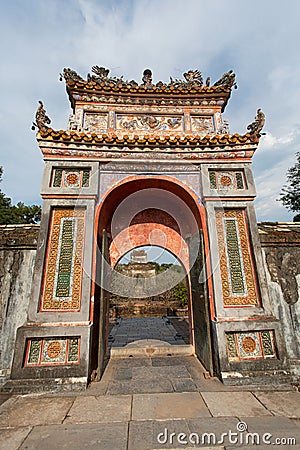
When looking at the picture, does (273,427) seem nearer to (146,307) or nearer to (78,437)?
(78,437)

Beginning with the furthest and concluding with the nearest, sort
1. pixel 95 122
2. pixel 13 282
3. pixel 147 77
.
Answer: pixel 147 77, pixel 95 122, pixel 13 282

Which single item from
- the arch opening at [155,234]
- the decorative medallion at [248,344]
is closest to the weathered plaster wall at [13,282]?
the arch opening at [155,234]

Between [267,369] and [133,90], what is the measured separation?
7602mm

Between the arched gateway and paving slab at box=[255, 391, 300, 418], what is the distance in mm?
443

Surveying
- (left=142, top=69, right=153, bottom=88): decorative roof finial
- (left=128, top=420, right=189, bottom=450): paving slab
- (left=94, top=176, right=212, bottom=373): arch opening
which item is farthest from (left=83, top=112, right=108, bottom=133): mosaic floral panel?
(left=128, top=420, right=189, bottom=450): paving slab

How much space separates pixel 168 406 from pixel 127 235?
4430 mm

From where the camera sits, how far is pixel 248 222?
5.18m

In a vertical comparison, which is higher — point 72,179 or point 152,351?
point 72,179

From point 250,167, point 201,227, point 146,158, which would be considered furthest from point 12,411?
point 250,167

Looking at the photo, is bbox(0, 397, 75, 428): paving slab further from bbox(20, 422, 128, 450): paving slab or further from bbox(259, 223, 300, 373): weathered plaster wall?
bbox(259, 223, 300, 373): weathered plaster wall

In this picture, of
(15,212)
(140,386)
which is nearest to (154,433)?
(140,386)

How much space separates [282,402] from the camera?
354 centimetres

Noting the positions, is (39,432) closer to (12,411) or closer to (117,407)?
(12,411)

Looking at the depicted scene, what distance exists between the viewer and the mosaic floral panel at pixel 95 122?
6.74 meters
